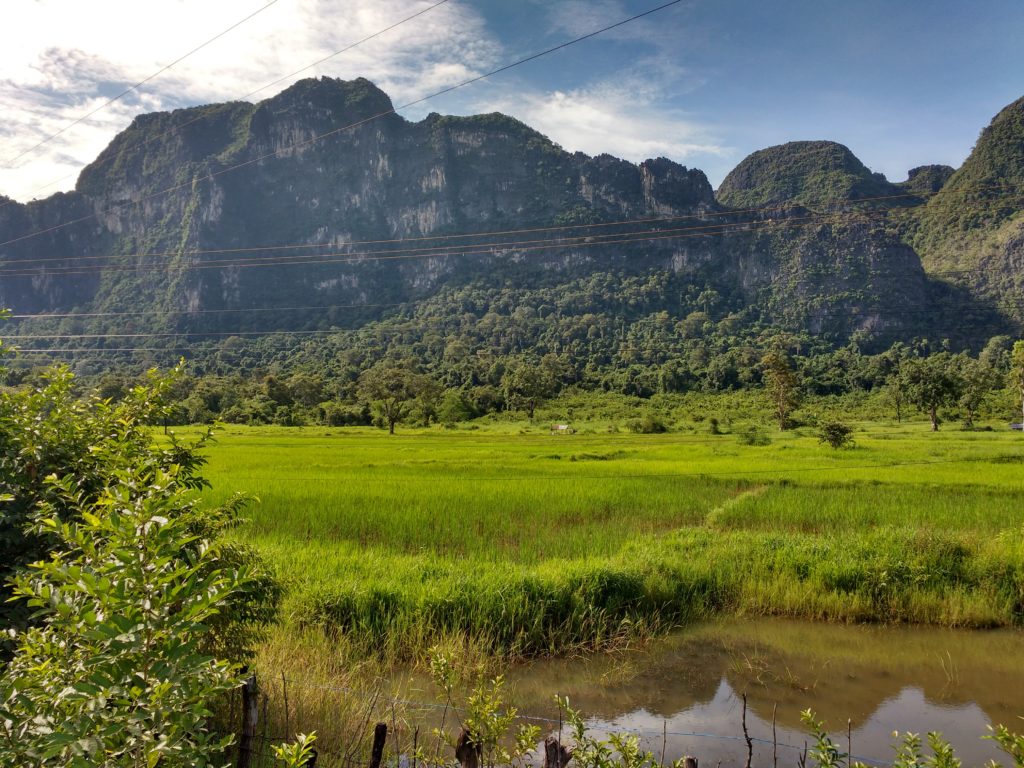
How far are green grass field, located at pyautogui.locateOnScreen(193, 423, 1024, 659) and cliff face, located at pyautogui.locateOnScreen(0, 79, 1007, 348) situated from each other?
68.8 m

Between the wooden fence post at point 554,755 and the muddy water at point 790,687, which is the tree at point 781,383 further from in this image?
the wooden fence post at point 554,755

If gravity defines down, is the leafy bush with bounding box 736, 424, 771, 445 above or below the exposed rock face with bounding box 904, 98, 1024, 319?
below

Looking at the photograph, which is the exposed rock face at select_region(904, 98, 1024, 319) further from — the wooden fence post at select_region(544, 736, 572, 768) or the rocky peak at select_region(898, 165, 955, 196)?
the wooden fence post at select_region(544, 736, 572, 768)

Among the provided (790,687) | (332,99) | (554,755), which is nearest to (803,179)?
(332,99)

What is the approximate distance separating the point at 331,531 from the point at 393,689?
5.11 m

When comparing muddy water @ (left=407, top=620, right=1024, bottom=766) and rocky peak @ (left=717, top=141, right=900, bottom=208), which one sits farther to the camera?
rocky peak @ (left=717, top=141, right=900, bottom=208)

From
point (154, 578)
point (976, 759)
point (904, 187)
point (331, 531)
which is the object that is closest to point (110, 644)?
point (154, 578)

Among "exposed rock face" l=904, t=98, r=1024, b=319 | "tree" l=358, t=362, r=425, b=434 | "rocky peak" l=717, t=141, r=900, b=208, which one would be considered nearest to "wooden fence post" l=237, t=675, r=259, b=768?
"tree" l=358, t=362, r=425, b=434

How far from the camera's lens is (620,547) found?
8.55 metres

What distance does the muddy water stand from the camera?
4.65 metres

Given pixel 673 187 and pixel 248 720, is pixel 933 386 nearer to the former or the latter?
pixel 248 720

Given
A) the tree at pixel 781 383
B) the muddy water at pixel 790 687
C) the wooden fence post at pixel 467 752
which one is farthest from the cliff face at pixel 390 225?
the wooden fence post at pixel 467 752

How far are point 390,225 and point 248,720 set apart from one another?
140 metres

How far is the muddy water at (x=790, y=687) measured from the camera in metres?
4.65
